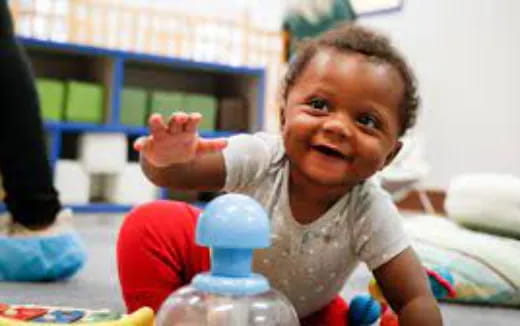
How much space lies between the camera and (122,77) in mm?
2854

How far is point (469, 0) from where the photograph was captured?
2896 millimetres

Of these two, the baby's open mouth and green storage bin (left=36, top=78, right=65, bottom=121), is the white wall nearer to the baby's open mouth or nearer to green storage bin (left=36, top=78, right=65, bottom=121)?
green storage bin (left=36, top=78, right=65, bottom=121)

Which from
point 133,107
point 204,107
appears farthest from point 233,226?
point 204,107

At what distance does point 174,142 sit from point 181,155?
2cm

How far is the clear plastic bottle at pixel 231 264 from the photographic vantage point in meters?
0.45

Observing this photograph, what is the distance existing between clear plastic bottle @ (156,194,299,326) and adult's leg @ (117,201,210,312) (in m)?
0.23

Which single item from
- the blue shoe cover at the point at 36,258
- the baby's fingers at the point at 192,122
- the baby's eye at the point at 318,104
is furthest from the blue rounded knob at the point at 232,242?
the blue shoe cover at the point at 36,258

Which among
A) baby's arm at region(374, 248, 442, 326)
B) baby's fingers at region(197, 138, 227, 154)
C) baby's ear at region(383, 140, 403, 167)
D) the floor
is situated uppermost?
baby's fingers at region(197, 138, 227, 154)

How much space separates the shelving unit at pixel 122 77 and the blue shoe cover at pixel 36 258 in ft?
4.70

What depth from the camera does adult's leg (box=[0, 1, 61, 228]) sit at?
1053 millimetres

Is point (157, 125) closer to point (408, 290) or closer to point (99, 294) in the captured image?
point (408, 290)

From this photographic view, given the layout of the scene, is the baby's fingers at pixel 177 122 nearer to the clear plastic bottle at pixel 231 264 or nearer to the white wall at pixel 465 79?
the clear plastic bottle at pixel 231 264

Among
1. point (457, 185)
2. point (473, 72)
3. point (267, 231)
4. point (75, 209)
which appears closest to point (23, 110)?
point (267, 231)

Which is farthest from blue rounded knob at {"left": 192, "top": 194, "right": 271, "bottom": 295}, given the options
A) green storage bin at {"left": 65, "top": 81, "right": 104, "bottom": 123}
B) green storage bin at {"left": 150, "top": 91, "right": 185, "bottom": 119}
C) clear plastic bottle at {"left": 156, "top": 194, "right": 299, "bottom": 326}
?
green storage bin at {"left": 150, "top": 91, "right": 185, "bottom": 119}
